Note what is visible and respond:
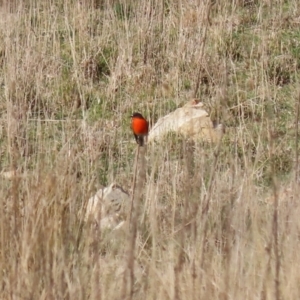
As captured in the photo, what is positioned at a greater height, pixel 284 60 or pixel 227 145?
pixel 284 60

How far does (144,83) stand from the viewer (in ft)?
19.0

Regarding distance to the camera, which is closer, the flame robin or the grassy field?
the grassy field

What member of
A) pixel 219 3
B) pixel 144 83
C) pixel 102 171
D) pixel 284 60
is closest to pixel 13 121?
pixel 102 171

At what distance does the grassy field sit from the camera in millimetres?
2598

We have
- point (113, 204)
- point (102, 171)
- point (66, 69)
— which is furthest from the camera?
point (66, 69)

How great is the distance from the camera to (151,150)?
4.86 meters

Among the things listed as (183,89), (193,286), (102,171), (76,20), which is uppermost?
(76,20)

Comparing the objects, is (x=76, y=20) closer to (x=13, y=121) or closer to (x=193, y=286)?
(x=13, y=121)

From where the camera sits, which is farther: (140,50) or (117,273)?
(140,50)

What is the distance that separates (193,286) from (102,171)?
228 cm

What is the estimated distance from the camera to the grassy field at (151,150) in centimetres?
260

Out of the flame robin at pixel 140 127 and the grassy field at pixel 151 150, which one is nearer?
the grassy field at pixel 151 150

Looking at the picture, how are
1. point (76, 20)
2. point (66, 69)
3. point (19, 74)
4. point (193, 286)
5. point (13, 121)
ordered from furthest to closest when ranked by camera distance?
point (76, 20)
point (66, 69)
point (19, 74)
point (13, 121)
point (193, 286)

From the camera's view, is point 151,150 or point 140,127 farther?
point 151,150
